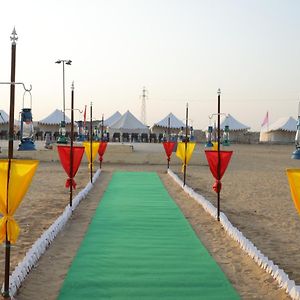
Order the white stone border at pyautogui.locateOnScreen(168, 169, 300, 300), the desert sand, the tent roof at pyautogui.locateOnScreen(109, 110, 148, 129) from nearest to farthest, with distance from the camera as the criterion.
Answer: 1. the white stone border at pyautogui.locateOnScreen(168, 169, 300, 300)
2. the desert sand
3. the tent roof at pyautogui.locateOnScreen(109, 110, 148, 129)

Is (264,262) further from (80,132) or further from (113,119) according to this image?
(113,119)

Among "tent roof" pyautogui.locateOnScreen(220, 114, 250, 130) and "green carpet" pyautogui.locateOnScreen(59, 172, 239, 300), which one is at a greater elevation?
"tent roof" pyautogui.locateOnScreen(220, 114, 250, 130)

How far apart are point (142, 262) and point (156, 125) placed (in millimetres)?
48213

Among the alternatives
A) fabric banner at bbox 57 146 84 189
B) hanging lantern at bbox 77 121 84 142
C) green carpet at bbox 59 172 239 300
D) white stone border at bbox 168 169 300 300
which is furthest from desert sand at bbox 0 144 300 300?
hanging lantern at bbox 77 121 84 142

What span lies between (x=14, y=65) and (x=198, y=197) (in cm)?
731

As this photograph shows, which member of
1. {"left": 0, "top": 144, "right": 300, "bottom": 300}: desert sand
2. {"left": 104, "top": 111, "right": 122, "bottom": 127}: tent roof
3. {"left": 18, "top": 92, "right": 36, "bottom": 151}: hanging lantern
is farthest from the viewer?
{"left": 104, "top": 111, "right": 122, "bottom": 127}: tent roof

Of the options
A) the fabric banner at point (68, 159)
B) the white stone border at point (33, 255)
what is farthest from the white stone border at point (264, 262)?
the fabric banner at point (68, 159)

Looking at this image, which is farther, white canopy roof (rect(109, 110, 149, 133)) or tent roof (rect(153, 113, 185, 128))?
tent roof (rect(153, 113, 185, 128))

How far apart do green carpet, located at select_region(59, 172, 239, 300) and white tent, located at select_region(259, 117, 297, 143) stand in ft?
158

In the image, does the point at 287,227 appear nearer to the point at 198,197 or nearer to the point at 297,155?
the point at 198,197

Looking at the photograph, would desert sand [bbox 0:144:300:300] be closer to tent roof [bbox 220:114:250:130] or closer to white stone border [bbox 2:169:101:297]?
white stone border [bbox 2:169:101:297]

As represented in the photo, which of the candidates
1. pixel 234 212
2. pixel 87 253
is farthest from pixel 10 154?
pixel 234 212

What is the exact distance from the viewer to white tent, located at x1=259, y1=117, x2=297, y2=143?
181 feet

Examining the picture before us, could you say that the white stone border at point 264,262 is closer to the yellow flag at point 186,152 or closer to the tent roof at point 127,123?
Answer: the yellow flag at point 186,152
